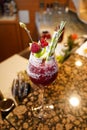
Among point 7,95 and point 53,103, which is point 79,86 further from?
point 7,95

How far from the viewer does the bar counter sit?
60 cm

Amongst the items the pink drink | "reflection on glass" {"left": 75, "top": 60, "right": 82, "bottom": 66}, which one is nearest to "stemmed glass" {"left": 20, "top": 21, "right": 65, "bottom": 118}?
the pink drink

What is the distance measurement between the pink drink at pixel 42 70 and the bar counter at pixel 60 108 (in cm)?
8

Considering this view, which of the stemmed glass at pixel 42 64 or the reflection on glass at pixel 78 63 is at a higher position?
the stemmed glass at pixel 42 64

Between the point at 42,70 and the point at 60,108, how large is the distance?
15cm

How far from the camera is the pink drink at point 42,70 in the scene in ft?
2.05

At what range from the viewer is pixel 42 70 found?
Answer: 63cm

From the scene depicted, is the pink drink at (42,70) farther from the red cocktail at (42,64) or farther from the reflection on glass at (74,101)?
the reflection on glass at (74,101)

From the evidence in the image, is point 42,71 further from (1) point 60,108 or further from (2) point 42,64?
(1) point 60,108

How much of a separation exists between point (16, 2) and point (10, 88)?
52.1 inches

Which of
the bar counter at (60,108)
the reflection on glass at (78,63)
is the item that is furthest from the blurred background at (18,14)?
the bar counter at (60,108)

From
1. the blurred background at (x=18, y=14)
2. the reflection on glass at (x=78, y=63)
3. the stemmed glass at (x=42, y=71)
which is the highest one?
the stemmed glass at (x=42, y=71)

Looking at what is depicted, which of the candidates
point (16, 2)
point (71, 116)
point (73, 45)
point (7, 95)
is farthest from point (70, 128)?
point (16, 2)

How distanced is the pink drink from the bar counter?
0.08 metres
